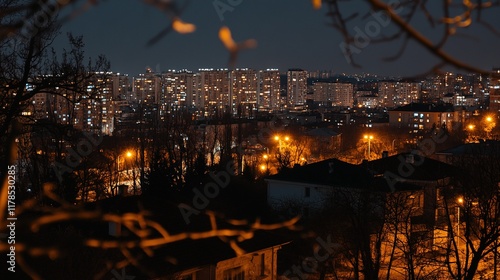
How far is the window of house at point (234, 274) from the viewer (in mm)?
10508

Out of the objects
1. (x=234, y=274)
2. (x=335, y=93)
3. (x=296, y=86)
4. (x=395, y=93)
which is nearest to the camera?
(x=234, y=274)

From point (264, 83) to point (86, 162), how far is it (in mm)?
56884

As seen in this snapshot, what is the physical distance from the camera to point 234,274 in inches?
428

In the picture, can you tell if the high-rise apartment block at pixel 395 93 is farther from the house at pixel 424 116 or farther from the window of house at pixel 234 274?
the window of house at pixel 234 274

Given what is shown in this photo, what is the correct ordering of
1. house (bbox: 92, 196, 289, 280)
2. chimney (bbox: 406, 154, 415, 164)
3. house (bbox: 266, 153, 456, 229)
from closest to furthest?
house (bbox: 92, 196, 289, 280) < house (bbox: 266, 153, 456, 229) < chimney (bbox: 406, 154, 415, 164)

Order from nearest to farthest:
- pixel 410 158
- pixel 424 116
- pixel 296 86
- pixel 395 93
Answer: pixel 410 158, pixel 424 116, pixel 296 86, pixel 395 93

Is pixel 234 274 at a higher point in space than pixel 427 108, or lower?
lower

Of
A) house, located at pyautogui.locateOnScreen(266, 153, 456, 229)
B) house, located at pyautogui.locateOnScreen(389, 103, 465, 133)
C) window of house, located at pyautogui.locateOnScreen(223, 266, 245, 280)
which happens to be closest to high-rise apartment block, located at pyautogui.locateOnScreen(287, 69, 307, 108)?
house, located at pyautogui.locateOnScreen(389, 103, 465, 133)

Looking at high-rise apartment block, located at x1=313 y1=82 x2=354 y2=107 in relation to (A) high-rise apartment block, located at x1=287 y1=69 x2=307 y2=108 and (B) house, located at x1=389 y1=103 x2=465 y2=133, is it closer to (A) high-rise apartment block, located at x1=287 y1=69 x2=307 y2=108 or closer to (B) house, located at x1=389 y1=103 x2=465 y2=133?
(A) high-rise apartment block, located at x1=287 y1=69 x2=307 y2=108

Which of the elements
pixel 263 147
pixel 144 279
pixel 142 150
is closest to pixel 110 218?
pixel 144 279

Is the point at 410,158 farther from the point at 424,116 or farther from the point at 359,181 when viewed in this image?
the point at 424,116

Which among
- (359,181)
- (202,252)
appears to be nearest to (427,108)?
(359,181)

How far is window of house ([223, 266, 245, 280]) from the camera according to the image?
1051 cm

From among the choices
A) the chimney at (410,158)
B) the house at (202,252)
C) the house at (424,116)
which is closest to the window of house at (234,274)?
the house at (202,252)
